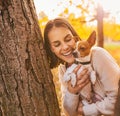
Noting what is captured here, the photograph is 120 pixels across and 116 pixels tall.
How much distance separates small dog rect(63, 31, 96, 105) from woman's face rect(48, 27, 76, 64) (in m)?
0.08

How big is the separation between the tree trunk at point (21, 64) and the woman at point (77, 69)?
0.22m

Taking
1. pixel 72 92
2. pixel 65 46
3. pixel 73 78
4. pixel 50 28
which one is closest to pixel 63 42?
pixel 65 46

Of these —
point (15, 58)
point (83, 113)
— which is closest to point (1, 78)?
point (15, 58)

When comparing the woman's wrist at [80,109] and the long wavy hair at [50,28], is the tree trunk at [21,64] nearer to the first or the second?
the long wavy hair at [50,28]

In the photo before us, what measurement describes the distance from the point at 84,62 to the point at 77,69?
8cm

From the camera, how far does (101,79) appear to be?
2.74m

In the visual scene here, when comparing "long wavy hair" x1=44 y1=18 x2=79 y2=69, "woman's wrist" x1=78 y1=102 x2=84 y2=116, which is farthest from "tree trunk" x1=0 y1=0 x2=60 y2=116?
"woman's wrist" x1=78 y1=102 x2=84 y2=116

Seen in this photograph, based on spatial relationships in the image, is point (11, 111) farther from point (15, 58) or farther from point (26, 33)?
point (26, 33)

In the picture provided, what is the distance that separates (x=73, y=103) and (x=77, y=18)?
6169mm

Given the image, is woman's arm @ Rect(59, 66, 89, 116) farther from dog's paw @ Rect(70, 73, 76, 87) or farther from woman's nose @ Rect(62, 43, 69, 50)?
woman's nose @ Rect(62, 43, 69, 50)

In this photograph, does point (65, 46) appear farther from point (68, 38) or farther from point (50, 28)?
point (50, 28)

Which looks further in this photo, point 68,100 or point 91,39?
point 68,100

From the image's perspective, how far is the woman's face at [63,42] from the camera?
2.79 metres

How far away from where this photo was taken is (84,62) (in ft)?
8.97
